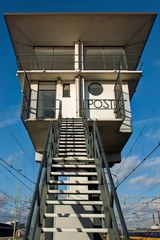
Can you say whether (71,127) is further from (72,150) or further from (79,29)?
(79,29)

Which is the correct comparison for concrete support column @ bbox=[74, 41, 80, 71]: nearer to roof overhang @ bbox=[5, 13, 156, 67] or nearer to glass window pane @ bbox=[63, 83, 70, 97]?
roof overhang @ bbox=[5, 13, 156, 67]

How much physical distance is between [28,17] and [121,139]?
7233 millimetres

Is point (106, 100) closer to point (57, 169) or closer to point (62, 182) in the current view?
point (57, 169)

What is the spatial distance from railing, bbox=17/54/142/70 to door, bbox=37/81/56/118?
109 cm

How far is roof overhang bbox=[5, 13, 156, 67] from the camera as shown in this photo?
40.0ft

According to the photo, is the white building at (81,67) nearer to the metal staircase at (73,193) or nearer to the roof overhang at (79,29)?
the roof overhang at (79,29)

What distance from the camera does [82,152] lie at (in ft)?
25.1

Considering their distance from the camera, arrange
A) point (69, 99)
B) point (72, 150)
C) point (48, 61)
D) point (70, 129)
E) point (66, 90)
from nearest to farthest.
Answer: point (72, 150) → point (70, 129) → point (69, 99) → point (66, 90) → point (48, 61)

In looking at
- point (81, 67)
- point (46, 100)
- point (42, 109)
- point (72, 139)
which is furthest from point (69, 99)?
point (72, 139)

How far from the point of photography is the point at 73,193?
15.6ft

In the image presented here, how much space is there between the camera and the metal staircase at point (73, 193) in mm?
3859

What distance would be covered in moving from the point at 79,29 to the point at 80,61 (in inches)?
63.7

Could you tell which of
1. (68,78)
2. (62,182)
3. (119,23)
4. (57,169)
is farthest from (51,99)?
(62,182)

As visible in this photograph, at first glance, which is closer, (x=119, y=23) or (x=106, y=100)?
(x=106, y=100)
